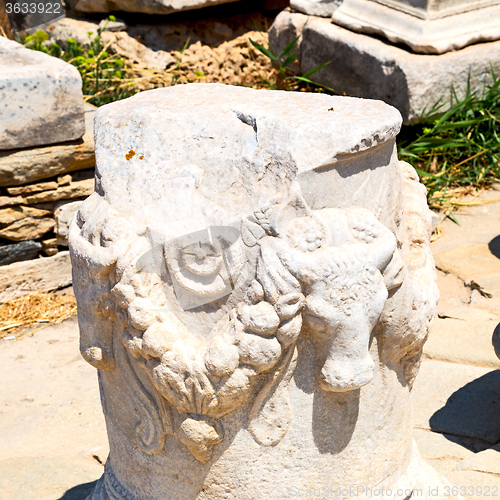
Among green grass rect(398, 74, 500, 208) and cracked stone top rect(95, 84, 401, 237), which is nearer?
cracked stone top rect(95, 84, 401, 237)

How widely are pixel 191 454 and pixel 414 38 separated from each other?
3392 millimetres

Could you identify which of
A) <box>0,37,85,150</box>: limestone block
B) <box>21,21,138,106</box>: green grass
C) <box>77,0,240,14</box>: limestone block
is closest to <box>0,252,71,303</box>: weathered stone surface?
<box>0,37,85,150</box>: limestone block

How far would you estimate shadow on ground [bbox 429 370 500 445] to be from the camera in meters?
2.66

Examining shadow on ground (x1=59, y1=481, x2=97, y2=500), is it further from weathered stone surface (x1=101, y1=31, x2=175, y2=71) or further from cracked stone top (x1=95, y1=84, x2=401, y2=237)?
weathered stone surface (x1=101, y1=31, x2=175, y2=71)

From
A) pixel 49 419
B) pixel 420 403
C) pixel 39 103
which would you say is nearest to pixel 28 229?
pixel 39 103

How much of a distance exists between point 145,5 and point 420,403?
12.5 feet

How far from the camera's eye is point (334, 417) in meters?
1.51

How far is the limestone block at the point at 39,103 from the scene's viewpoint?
3.27 metres

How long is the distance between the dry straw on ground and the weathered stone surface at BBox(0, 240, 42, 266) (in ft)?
0.68

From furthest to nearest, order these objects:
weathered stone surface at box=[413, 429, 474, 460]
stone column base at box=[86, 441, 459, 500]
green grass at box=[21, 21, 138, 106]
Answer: green grass at box=[21, 21, 138, 106] < weathered stone surface at box=[413, 429, 474, 460] < stone column base at box=[86, 441, 459, 500]

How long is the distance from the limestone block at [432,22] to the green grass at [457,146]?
342 millimetres

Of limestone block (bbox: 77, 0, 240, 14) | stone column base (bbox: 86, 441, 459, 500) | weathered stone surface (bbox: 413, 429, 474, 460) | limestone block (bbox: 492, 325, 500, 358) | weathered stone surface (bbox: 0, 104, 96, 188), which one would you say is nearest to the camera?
stone column base (bbox: 86, 441, 459, 500)

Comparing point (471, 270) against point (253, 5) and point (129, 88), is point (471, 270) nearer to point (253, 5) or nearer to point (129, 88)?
point (129, 88)

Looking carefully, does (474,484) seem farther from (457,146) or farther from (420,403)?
(457,146)
